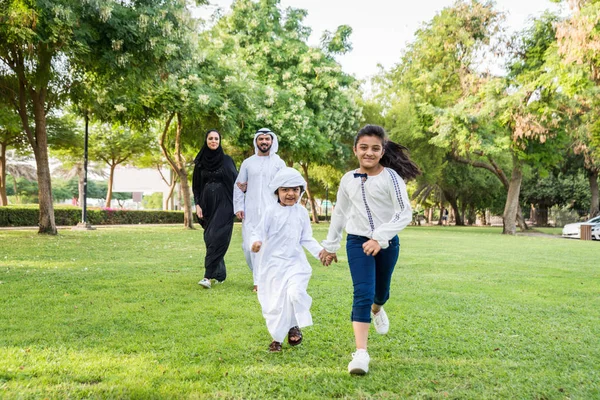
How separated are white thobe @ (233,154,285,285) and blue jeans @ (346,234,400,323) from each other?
3.17 m

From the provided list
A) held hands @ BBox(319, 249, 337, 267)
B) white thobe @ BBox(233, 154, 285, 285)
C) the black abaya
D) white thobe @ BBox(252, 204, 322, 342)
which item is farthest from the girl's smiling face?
the black abaya

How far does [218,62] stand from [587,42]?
569 inches

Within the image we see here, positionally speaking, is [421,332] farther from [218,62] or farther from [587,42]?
[218,62]

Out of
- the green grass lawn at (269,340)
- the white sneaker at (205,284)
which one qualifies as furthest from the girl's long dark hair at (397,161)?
the white sneaker at (205,284)

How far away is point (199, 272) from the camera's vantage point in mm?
9273

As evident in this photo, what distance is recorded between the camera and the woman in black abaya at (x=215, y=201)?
25.5ft

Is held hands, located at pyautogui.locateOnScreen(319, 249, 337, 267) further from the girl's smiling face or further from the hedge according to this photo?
the hedge

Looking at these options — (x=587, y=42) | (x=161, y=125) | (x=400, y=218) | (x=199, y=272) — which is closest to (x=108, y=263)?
(x=199, y=272)

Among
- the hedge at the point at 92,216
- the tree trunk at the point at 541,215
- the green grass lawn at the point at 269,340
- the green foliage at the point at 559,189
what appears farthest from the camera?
the tree trunk at the point at 541,215

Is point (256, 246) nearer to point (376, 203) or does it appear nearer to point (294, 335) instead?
point (294, 335)

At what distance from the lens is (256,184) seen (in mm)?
7469

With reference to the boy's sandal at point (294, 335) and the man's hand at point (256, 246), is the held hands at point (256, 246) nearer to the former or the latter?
the man's hand at point (256, 246)

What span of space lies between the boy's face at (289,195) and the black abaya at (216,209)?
3.06 metres

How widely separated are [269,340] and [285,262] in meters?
0.72
